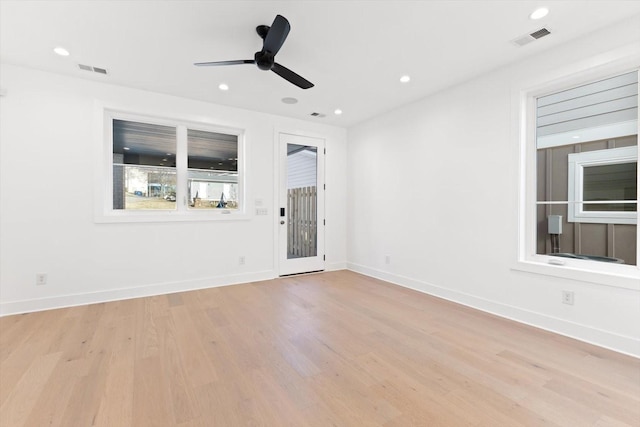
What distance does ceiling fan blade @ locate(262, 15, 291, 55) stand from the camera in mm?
2041

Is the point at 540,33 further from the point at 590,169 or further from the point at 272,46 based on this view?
the point at 272,46

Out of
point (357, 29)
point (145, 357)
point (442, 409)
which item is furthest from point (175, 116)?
point (442, 409)

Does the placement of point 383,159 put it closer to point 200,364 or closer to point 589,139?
point 589,139

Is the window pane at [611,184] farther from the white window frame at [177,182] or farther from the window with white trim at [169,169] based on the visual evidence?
the window with white trim at [169,169]

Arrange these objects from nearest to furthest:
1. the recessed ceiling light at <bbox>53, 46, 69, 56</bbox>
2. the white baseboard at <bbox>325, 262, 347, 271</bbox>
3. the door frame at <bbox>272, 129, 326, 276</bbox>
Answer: the recessed ceiling light at <bbox>53, 46, 69, 56</bbox> → the door frame at <bbox>272, 129, 326, 276</bbox> → the white baseboard at <bbox>325, 262, 347, 271</bbox>

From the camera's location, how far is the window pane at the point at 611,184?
2.40 m

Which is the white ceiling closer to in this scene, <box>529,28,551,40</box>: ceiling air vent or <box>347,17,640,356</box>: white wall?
<box>529,28,551,40</box>: ceiling air vent

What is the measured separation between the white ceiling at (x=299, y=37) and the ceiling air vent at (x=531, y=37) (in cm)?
5

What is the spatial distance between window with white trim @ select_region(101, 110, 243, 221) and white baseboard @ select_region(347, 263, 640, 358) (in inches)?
121

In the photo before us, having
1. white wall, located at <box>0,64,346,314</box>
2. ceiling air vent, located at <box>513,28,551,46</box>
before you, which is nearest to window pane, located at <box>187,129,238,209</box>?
white wall, located at <box>0,64,346,314</box>

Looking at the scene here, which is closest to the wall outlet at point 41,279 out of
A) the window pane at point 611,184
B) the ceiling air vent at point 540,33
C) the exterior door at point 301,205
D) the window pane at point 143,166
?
the window pane at point 143,166

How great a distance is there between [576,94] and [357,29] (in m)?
2.18

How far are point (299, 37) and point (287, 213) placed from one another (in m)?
2.82

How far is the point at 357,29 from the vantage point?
2.47m
